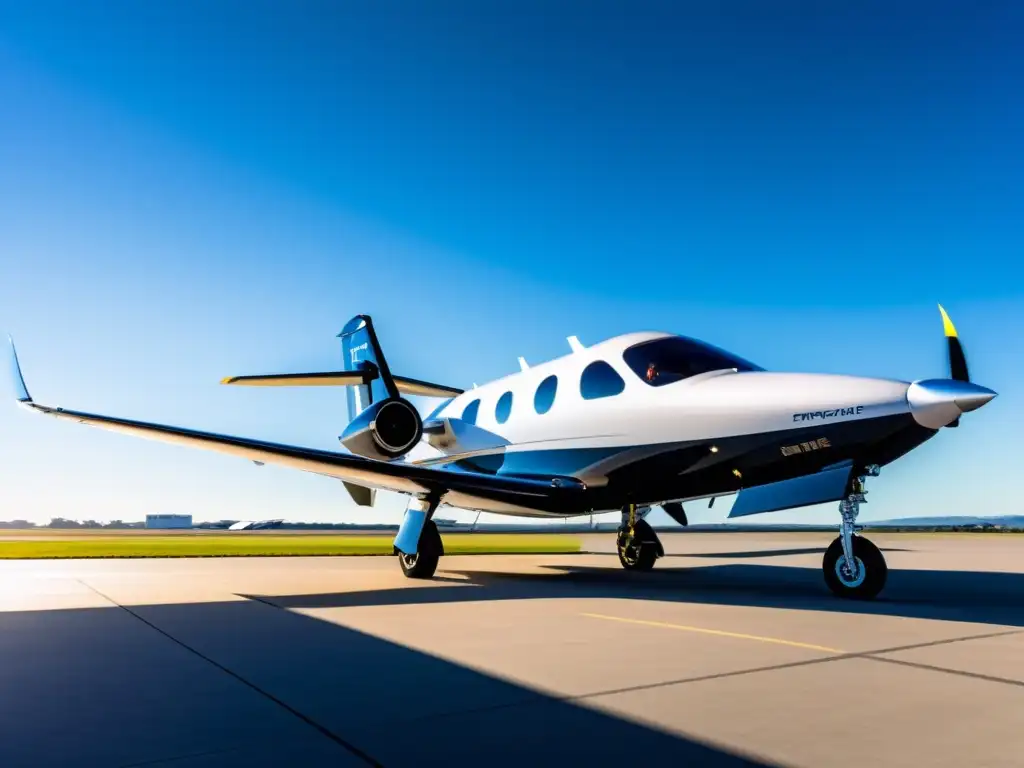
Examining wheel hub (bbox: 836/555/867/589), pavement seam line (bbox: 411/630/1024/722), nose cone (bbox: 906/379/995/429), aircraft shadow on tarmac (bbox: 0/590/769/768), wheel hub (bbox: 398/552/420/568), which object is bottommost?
wheel hub (bbox: 398/552/420/568)

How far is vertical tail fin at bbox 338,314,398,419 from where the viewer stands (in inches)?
477

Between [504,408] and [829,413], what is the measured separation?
5.17 meters

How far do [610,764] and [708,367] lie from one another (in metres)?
6.87

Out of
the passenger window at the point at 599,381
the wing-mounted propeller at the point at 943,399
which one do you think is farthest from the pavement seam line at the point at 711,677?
the passenger window at the point at 599,381

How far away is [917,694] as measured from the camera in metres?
3.48

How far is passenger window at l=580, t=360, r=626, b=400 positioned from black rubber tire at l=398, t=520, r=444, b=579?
9.56 feet

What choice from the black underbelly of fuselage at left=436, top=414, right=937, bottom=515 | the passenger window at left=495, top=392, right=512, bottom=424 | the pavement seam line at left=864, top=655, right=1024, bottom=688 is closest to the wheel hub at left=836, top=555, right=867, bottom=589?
the black underbelly of fuselage at left=436, top=414, right=937, bottom=515

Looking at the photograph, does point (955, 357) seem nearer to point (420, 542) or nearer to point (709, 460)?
point (709, 460)

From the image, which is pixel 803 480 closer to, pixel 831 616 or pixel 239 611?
pixel 831 616

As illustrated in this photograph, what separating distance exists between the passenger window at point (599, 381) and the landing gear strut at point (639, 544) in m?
3.00

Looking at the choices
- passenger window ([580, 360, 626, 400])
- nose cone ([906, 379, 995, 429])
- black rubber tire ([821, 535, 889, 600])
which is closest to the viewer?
nose cone ([906, 379, 995, 429])

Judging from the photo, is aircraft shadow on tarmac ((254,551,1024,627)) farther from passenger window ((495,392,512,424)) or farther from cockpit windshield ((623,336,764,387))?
cockpit windshield ((623,336,764,387))

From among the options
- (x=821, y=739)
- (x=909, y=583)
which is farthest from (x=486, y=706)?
(x=909, y=583)

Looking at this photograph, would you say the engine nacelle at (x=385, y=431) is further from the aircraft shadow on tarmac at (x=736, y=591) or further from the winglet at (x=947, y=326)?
the winglet at (x=947, y=326)
